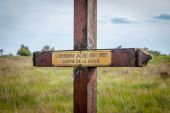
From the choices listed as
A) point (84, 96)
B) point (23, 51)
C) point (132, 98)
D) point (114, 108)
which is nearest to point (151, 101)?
point (132, 98)

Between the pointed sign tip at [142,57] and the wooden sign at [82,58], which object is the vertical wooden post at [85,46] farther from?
the pointed sign tip at [142,57]

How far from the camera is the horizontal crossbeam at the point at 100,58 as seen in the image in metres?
2.87

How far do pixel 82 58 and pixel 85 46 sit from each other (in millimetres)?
135

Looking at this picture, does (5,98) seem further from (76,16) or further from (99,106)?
(76,16)

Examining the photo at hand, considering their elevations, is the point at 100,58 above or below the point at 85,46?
below

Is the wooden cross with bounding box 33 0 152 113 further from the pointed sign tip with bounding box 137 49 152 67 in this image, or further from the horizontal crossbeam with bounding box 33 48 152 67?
the pointed sign tip with bounding box 137 49 152 67

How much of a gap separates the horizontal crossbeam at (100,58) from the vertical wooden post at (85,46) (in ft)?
0.30

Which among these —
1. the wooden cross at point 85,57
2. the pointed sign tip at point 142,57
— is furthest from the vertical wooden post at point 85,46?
the pointed sign tip at point 142,57

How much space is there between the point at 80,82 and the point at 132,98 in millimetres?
2444

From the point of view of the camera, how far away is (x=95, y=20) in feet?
10.7

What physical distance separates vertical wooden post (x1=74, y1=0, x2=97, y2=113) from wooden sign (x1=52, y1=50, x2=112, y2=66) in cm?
8

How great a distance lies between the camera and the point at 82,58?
3.12 meters

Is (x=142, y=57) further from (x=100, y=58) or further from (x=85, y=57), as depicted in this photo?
(x=85, y=57)

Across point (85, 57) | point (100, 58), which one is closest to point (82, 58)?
point (85, 57)
